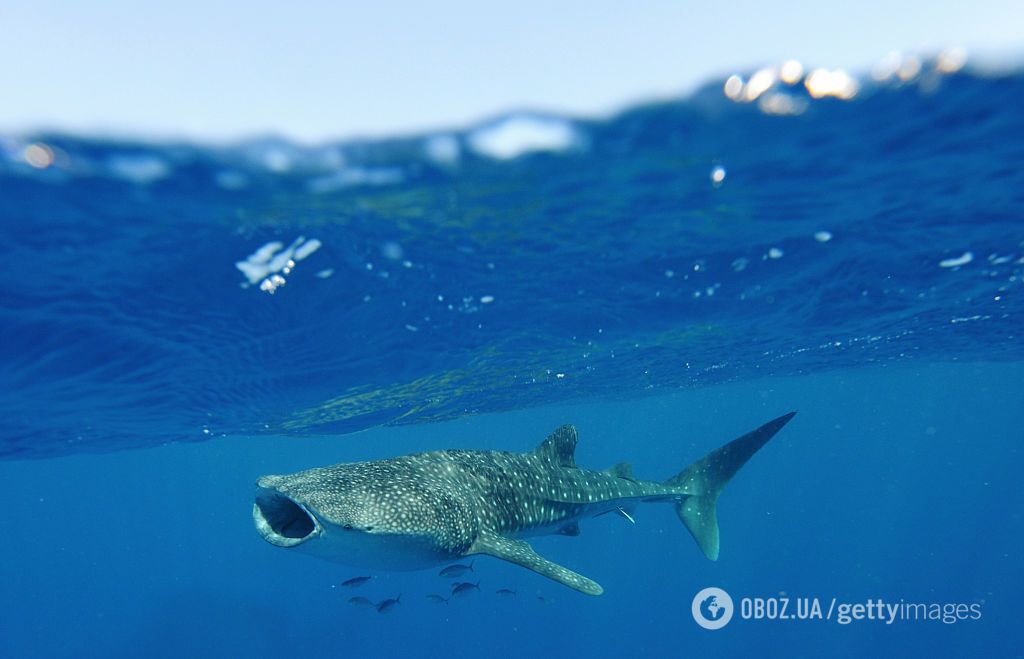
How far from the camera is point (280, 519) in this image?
6809 millimetres

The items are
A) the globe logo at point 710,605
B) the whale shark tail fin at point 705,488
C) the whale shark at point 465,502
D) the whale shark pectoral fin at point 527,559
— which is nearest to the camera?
the whale shark at point 465,502

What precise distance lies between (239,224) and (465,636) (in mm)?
60142

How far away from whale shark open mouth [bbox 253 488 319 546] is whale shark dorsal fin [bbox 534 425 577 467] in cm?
456

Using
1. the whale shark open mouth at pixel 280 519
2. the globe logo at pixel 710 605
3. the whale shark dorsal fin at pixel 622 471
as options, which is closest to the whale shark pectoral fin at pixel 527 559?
the whale shark open mouth at pixel 280 519

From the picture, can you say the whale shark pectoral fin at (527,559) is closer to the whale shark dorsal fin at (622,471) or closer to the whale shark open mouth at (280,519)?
the whale shark open mouth at (280,519)

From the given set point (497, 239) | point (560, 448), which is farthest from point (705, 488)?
point (497, 239)

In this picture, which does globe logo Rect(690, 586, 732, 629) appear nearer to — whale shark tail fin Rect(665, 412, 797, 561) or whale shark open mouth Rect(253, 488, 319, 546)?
whale shark tail fin Rect(665, 412, 797, 561)

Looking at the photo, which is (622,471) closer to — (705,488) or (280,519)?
(705,488)

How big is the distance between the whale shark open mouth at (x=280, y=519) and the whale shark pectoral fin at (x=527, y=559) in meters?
2.15

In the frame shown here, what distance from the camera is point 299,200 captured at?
8.57 meters

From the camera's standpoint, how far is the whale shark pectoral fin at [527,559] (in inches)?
279

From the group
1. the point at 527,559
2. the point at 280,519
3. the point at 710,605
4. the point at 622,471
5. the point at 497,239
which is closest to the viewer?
the point at 280,519

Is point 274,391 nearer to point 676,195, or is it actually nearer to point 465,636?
point 676,195

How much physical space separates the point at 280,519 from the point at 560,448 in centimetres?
527
